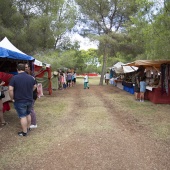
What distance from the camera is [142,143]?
4.11 m

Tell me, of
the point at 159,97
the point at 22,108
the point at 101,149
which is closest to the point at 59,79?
the point at 159,97

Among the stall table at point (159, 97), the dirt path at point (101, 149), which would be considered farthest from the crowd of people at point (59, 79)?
the dirt path at point (101, 149)

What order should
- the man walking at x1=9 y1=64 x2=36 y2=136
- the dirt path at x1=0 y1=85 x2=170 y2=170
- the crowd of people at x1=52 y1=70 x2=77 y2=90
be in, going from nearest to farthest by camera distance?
the dirt path at x1=0 y1=85 x2=170 y2=170 → the man walking at x1=9 y1=64 x2=36 y2=136 → the crowd of people at x1=52 y1=70 x2=77 y2=90

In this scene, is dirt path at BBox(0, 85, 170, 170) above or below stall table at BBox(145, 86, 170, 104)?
below

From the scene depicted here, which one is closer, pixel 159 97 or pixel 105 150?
pixel 105 150


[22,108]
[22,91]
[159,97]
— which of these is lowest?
[159,97]

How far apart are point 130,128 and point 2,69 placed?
5.70 m

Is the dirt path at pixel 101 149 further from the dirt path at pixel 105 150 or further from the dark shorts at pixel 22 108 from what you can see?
the dark shorts at pixel 22 108

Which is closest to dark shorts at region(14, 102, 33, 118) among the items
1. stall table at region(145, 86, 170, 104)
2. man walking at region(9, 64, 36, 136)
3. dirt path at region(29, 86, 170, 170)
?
man walking at region(9, 64, 36, 136)

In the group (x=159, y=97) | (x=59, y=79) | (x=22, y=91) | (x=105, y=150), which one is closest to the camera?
(x=105, y=150)

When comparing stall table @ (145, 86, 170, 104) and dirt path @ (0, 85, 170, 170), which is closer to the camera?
dirt path @ (0, 85, 170, 170)

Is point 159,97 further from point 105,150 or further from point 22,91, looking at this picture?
point 22,91

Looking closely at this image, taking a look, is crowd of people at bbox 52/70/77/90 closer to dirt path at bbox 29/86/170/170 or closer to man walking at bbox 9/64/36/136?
dirt path at bbox 29/86/170/170

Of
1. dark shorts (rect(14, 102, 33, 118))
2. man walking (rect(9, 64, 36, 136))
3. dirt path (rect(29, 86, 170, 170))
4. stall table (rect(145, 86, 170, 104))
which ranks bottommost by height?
dirt path (rect(29, 86, 170, 170))
